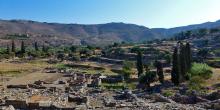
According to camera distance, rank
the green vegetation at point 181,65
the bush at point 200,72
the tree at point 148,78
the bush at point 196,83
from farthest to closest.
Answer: the bush at point 200,72
the green vegetation at point 181,65
the tree at point 148,78
the bush at point 196,83

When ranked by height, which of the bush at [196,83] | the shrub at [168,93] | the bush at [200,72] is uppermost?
the bush at [200,72]

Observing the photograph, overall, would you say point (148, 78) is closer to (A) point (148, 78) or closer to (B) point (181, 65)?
(A) point (148, 78)

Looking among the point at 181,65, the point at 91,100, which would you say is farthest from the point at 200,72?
the point at 91,100

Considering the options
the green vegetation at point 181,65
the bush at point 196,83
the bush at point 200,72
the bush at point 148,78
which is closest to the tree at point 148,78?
the bush at point 148,78

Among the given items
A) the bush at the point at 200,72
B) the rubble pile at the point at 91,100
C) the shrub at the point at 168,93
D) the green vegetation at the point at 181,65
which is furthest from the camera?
the bush at the point at 200,72

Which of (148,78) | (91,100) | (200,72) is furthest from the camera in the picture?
(200,72)

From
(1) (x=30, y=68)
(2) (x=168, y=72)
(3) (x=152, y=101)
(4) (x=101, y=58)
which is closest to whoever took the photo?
(3) (x=152, y=101)

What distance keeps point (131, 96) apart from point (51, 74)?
1651 inches

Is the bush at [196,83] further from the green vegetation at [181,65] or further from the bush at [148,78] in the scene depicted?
the bush at [148,78]

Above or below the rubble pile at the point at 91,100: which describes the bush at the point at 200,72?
above

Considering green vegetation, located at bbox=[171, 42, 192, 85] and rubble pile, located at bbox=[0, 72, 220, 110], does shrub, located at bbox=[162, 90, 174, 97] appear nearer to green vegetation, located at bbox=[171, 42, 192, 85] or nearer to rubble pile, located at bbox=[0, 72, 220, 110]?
rubble pile, located at bbox=[0, 72, 220, 110]

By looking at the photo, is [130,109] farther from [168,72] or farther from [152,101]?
[168,72]

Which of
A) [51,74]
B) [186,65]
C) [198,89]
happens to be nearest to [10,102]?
[198,89]

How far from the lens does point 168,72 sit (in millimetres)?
95375
